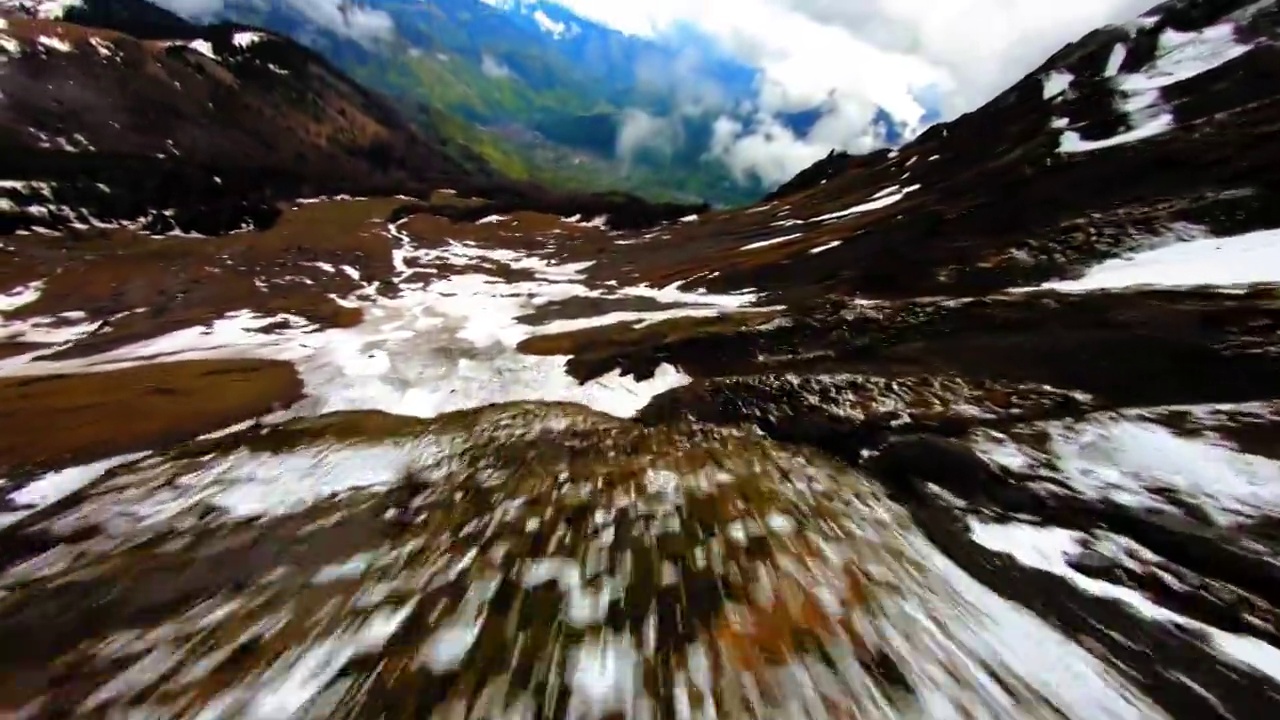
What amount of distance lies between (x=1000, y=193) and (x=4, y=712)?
251ft

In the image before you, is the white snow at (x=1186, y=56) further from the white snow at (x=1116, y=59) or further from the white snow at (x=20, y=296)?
the white snow at (x=20, y=296)

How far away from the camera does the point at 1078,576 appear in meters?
16.0

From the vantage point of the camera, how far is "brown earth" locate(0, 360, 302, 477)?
3244 centimetres

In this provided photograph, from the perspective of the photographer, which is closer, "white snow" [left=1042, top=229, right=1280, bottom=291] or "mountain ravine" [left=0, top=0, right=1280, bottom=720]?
"mountain ravine" [left=0, top=0, right=1280, bottom=720]

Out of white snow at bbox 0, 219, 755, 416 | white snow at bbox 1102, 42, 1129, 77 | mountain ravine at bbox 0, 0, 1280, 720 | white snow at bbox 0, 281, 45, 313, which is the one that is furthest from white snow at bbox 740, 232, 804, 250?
white snow at bbox 0, 281, 45, 313

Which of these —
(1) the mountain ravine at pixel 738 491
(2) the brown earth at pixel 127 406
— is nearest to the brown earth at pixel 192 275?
(1) the mountain ravine at pixel 738 491

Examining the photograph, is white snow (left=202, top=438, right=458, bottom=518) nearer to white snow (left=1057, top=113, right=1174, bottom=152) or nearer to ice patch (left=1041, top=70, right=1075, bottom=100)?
white snow (left=1057, top=113, right=1174, bottom=152)

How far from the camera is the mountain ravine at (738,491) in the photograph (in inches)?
511

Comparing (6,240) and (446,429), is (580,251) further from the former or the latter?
(6,240)

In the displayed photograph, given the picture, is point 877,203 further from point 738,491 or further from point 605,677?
point 605,677

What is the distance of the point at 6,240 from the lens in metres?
126

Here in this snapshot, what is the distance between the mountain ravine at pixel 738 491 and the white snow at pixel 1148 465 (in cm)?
12

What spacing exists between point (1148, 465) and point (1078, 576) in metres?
5.95

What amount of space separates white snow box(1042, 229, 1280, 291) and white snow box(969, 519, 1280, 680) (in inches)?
968
